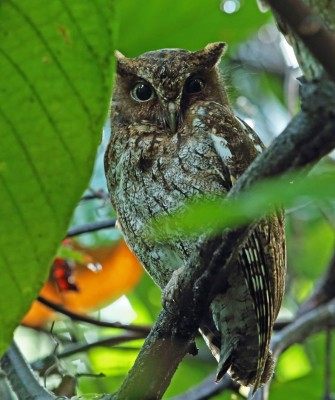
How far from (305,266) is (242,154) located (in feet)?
5.83

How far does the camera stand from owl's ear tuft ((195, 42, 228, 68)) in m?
2.56

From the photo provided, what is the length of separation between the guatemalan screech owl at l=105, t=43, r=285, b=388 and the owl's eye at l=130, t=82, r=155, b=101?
0.03 meters

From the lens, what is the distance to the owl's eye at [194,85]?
2531mm

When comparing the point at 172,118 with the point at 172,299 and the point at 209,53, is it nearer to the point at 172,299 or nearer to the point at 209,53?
the point at 209,53

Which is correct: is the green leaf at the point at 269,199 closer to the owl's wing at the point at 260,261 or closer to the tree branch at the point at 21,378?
the tree branch at the point at 21,378

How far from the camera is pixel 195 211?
1.47ft

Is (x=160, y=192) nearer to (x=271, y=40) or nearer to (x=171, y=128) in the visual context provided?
(x=171, y=128)

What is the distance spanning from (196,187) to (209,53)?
62cm

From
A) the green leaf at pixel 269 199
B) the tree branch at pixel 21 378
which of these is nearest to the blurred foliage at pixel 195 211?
the green leaf at pixel 269 199

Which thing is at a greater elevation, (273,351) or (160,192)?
(160,192)

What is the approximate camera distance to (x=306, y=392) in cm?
250

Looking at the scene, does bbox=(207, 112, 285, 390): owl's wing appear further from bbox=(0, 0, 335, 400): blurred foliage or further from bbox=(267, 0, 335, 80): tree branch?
bbox=(267, 0, 335, 80): tree branch

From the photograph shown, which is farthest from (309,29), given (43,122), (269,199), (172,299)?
(172,299)

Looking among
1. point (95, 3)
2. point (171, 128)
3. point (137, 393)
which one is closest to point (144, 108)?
point (171, 128)
